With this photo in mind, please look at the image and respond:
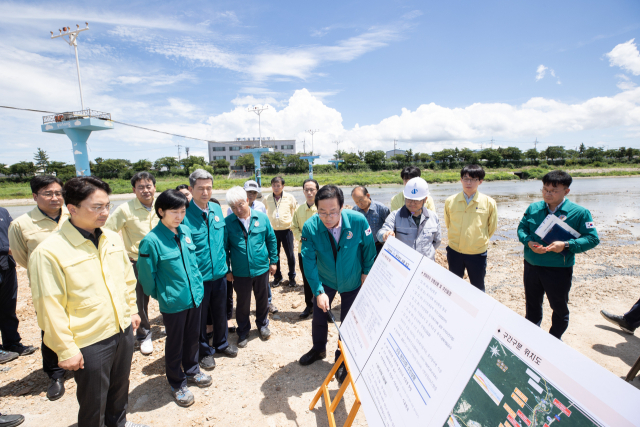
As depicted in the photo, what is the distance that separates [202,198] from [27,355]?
278 cm

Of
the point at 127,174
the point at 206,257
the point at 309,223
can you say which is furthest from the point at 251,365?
the point at 127,174

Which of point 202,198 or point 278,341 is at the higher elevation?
point 202,198

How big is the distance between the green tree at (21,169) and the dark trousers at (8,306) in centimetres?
6097

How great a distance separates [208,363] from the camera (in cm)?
309

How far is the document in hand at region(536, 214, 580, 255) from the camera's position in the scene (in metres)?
2.88

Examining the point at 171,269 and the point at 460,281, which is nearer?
the point at 460,281

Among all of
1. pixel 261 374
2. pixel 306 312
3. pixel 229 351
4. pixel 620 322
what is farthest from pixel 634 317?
pixel 229 351

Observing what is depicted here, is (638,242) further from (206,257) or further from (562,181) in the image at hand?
(206,257)

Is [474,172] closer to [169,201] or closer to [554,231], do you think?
[554,231]

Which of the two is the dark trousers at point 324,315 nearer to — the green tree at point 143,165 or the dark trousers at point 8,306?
the dark trousers at point 8,306

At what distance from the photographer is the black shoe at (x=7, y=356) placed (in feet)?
10.6

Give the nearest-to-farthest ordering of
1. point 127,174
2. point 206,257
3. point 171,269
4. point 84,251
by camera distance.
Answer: point 84,251 → point 171,269 → point 206,257 → point 127,174

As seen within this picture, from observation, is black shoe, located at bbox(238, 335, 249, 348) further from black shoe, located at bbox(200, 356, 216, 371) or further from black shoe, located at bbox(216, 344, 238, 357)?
black shoe, located at bbox(200, 356, 216, 371)

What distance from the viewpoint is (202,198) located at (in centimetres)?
300
